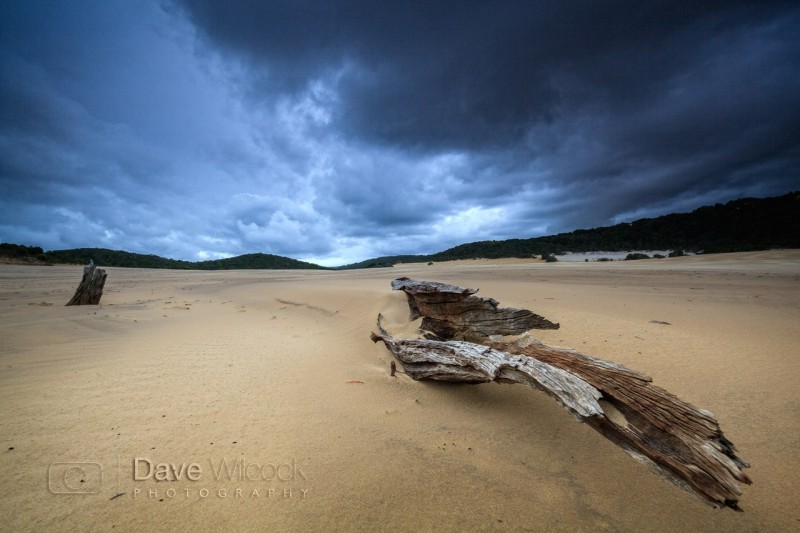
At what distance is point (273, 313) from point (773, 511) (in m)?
8.15

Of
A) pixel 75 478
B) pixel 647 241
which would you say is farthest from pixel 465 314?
pixel 647 241

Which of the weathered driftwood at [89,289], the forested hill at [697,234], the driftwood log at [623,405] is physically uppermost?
the forested hill at [697,234]

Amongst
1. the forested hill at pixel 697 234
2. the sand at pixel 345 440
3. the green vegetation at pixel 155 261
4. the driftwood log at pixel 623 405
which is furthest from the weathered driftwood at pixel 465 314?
the green vegetation at pixel 155 261

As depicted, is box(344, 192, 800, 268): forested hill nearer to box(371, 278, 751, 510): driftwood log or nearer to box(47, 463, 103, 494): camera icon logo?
box(371, 278, 751, 510): driftwood log

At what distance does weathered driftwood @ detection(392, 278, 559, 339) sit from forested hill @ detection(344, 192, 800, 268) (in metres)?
29.4

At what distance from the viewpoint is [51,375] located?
10.8 feet

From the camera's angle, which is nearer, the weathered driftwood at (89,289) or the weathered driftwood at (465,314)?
the weathered driftwood at (465,314)

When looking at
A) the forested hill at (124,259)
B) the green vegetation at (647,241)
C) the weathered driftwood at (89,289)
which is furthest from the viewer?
the green vegetation at (647,241)

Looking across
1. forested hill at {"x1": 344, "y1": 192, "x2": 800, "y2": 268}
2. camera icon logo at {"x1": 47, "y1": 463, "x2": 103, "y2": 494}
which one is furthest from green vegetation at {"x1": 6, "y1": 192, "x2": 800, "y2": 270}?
camera icon logo at {"x1": 47, "y1": 463, "x2": 103, "y2": 494}

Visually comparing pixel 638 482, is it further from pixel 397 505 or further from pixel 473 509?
pixel 397 505

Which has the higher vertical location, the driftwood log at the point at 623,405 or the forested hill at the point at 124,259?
the forested hill at the point at 124,259

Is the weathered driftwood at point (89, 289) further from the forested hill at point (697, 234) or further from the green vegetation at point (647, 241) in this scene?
the forested hill at point (697, 234)

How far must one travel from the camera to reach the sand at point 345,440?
1639mm

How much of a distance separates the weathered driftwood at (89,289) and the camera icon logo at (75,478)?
8806 mm
